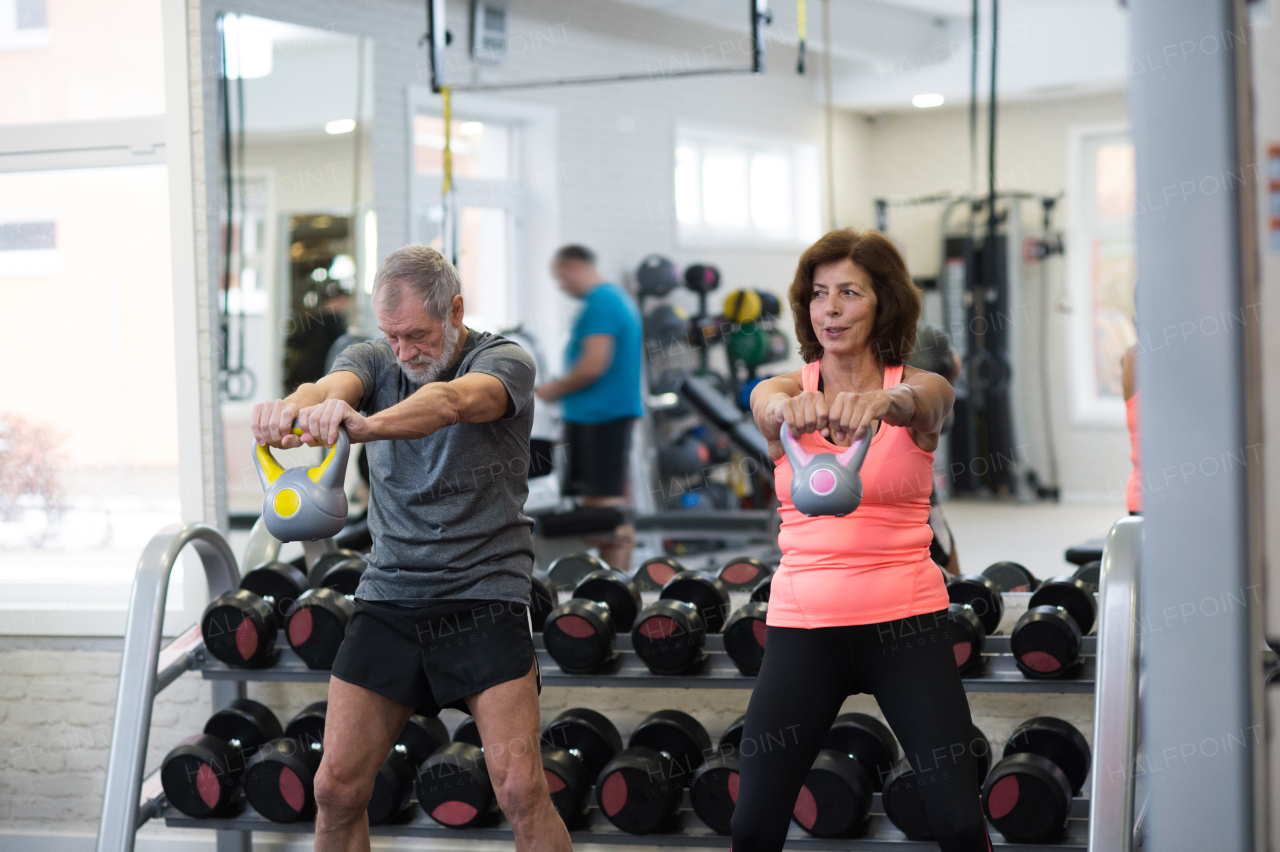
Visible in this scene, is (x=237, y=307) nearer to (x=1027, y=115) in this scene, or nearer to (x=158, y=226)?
(x=158, y=226)

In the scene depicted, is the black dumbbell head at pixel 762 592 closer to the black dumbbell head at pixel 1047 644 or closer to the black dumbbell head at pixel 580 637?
the black dumbbell head at pixel 580 637

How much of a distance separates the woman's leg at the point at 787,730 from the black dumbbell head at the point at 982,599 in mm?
805

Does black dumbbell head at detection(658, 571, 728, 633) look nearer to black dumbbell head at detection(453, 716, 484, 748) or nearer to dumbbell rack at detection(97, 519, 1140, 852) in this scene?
dumbbell rack at detection(97, 519, 1140, 852)

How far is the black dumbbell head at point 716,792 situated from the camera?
7.47 ft

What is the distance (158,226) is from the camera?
3115 mm

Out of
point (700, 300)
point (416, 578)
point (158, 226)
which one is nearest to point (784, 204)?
point (700, 300)

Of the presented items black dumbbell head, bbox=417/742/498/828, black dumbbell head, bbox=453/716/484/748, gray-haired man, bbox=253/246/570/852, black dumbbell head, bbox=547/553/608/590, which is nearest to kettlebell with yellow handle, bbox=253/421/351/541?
gray-haired man, bbox=253/246/570/852

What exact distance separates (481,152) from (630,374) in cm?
196

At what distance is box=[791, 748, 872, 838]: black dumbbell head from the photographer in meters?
2.19

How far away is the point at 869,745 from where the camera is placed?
236 cm

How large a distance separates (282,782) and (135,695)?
367 mm

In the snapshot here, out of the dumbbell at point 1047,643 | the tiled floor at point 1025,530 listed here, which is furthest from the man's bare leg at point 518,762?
the tiled floor at point 1025,530

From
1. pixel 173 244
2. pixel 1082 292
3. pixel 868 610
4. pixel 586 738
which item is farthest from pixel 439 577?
pixel 1082 292

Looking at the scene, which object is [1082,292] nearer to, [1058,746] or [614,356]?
[614,356]
